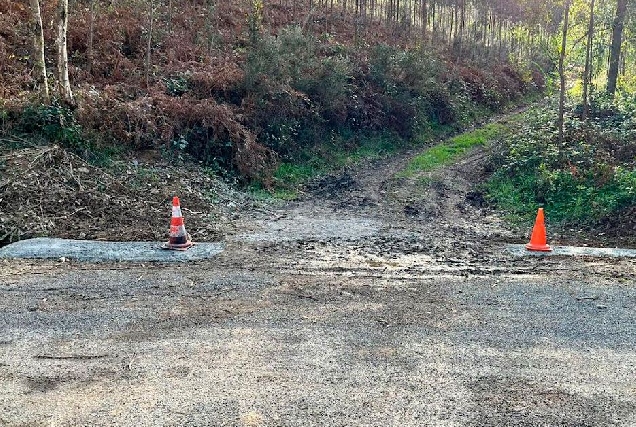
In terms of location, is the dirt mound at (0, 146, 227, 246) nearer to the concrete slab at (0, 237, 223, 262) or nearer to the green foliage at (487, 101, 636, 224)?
the concrete slab at (0, 237, 223, 262)

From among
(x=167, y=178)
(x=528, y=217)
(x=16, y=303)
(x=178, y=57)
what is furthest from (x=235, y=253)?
(x=178, y=57)

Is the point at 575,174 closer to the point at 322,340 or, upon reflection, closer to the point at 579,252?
the point at 579,252

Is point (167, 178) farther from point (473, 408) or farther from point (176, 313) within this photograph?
point (473, 408)

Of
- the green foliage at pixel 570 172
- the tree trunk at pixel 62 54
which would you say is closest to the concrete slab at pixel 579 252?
the green foliage at pixel 570 172

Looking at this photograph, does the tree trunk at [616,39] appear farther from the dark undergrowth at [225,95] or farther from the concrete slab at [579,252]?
the concrete slab at [579,252]

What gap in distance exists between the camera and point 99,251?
25.9 feet

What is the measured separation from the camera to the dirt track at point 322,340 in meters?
3.91

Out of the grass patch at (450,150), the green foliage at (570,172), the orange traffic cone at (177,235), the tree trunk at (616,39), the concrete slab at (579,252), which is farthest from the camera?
the tree trunk at (616,39)

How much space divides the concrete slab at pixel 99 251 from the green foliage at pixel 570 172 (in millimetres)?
7699

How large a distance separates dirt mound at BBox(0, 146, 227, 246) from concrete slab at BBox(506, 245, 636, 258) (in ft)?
16.7

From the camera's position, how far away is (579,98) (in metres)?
24.2

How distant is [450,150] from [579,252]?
12121mm

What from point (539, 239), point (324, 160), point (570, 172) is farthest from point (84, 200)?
point (570, 172)

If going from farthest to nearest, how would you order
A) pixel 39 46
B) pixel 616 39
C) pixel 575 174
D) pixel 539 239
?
pixel 616 39
pixel 575 174
pixel 39 46
pixel 539 239
